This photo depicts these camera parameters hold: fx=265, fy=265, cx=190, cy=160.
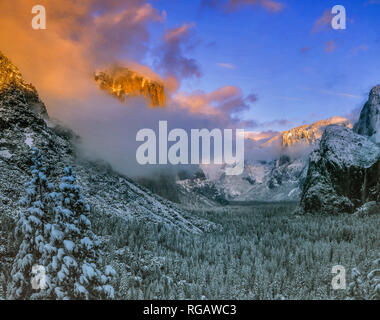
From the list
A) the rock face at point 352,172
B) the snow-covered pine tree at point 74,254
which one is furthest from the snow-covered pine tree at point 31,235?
the rock face at point 352,172

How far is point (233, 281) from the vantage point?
2467 inches

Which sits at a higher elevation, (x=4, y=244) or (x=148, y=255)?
(x=4, y=244)

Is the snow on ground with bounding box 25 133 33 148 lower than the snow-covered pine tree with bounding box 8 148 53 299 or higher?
higher

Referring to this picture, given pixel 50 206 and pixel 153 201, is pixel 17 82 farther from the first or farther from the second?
pixel 153 201

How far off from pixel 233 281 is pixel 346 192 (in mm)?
166727

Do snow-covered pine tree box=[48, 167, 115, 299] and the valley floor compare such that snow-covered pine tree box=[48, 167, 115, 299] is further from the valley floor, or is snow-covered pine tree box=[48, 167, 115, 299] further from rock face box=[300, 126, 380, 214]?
rock face box=[300, 126, 380, 214]

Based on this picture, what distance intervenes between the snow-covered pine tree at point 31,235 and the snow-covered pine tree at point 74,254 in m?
1.12

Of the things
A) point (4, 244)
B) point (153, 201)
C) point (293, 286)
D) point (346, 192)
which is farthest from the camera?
point (346, 192)

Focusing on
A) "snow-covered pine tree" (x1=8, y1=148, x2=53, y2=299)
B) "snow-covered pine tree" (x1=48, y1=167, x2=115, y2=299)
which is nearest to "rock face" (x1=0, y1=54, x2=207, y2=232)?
"snow-covered pine tree" (x1=8, y1=148, x2=53, y2=299)

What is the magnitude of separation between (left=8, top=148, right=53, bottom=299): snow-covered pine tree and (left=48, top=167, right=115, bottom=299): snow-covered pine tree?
1.12 m

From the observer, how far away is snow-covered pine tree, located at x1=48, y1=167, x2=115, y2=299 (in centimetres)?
2088

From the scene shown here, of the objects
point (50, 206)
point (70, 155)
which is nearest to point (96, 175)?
point (70, 155)

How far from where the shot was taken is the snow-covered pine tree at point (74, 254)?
2088cm
